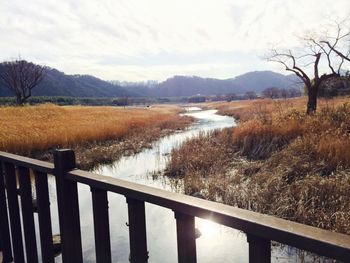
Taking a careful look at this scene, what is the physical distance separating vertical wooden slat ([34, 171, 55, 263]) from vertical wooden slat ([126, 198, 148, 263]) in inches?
36.9

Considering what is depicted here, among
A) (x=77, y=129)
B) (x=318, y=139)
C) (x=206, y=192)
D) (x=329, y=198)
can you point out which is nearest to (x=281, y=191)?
(x=329, y=198)

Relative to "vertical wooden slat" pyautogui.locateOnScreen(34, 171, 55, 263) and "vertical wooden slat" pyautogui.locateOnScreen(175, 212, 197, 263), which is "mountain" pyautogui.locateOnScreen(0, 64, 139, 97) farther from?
"vertical wooden slat" pyautogui.locateOnScreen(175, 212, 197, 263)

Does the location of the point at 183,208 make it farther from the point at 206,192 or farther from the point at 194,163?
the point at 194,163

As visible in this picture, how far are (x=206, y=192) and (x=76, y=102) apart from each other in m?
85.2

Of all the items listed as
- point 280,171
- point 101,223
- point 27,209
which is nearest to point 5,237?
point 27,209

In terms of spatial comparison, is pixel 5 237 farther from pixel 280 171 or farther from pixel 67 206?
pixel 280 171

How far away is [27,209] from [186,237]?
1632mm

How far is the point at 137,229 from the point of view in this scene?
1.65 meters

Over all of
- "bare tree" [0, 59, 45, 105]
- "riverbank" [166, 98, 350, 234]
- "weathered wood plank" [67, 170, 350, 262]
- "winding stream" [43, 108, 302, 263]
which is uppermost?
"bare tree" [0, 59, 45, 105]

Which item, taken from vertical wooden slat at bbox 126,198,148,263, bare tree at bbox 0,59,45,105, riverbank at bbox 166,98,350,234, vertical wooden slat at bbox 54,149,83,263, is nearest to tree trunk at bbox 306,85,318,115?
riverbank at bbox 166,98,350,234

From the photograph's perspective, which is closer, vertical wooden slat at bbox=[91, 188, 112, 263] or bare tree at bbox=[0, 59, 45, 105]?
vertical wooden slat at bbox=[91, 188, 112, 263]

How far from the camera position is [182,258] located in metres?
1.47

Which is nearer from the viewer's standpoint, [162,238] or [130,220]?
[130,220]

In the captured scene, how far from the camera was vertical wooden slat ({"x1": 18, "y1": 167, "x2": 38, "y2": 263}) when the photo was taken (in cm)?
247
